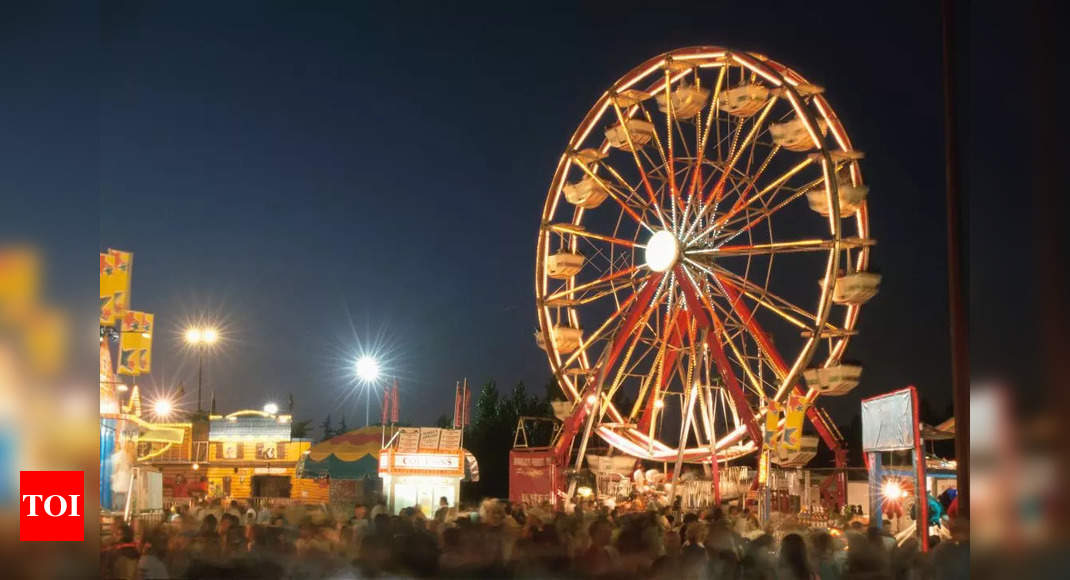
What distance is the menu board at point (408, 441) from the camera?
63.5 feet

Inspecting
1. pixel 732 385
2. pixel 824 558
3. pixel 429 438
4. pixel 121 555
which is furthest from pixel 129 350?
pixel 824 558

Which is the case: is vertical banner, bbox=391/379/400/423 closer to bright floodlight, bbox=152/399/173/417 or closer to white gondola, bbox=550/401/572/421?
white gondola, bbox=550/401/572/421

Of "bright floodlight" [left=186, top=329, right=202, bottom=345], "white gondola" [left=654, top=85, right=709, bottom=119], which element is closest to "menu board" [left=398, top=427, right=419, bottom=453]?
"white gondola" [left=654, top=85, right=709, bottom=119]

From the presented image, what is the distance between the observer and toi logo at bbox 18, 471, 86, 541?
4402mm

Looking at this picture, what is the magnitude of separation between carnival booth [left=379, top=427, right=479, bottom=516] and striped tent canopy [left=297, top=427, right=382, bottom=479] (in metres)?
8.69

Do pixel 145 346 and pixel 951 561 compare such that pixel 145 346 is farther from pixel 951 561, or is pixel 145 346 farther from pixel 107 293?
pixel 951 561

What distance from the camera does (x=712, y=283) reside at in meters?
22.2

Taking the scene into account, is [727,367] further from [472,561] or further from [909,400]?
[472,561]

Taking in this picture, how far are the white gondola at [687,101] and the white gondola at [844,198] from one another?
11.0 ft

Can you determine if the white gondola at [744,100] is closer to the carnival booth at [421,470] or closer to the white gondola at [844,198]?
the white gondola at [844,198]

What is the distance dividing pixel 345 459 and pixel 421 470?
391 inches

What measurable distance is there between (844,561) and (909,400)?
267 centimetres

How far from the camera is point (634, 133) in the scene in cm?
2344

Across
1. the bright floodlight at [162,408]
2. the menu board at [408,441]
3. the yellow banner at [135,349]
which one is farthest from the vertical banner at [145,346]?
the bright floodlight at [162,408]
